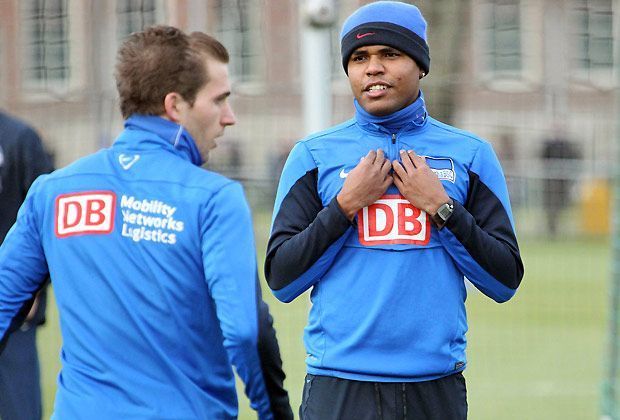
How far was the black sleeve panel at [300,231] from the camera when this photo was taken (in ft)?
12.5

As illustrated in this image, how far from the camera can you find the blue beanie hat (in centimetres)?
394

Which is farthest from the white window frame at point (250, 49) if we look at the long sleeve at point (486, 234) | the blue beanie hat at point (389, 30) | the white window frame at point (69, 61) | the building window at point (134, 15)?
the long sleeve at point (486, 234)

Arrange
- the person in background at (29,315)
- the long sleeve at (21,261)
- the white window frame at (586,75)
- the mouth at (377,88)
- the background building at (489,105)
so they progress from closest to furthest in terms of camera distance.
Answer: the long sleeve at (21,261) < the mouth at (377,88) < the person in background at (29,315) < the background building at (489,105) < the white window frame at (586,75)

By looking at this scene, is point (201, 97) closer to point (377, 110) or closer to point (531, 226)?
point (377, 110)

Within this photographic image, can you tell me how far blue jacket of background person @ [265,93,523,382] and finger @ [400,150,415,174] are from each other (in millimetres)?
58

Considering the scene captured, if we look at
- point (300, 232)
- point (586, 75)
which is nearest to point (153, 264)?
point (300, 232)

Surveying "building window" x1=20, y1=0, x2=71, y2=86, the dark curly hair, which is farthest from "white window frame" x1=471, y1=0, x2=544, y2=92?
the dark curly hair

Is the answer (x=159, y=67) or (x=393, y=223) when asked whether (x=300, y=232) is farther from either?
(x=159, y=67)

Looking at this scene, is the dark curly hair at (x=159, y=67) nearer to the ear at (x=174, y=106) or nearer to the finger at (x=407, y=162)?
the ear at (x=174, y=106)

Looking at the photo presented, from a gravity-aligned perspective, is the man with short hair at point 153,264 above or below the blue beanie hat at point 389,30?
below

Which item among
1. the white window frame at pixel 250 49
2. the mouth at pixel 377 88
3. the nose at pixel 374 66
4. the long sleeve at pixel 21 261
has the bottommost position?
the long sleeve at pixel 21 261

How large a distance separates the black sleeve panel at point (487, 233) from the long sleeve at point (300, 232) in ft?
1.13

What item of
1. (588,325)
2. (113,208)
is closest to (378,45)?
(113,208)

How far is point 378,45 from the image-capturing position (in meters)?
3.94
